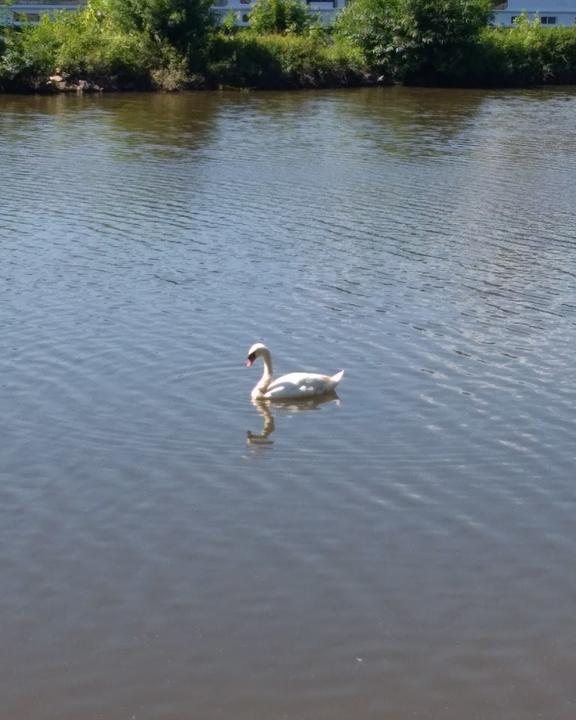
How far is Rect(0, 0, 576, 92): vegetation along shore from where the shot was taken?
5166 centimetres

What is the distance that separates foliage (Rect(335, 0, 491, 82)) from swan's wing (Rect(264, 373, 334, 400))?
142ft

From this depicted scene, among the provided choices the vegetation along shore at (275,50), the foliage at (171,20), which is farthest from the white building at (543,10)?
the foliage at (171,20)

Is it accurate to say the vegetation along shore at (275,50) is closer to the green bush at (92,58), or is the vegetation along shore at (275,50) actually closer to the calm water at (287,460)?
the green bush at (92,58)

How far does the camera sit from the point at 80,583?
32.5 ft

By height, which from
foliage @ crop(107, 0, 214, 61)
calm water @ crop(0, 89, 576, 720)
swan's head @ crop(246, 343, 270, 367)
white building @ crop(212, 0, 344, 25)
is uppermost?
white building @ crop(212, 0, 344, 25)

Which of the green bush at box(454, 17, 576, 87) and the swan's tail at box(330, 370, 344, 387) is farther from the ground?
Answer: the green bush at box(454, 17, 576, 87)

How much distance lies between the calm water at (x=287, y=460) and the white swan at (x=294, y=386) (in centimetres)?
29

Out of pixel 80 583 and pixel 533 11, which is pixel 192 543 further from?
pixel 533 11

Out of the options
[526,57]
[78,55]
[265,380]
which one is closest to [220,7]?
[526,57]

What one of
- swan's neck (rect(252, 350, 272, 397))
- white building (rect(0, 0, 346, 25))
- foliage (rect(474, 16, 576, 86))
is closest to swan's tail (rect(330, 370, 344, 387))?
swan's neck (rect(252, 350, 272, 397))

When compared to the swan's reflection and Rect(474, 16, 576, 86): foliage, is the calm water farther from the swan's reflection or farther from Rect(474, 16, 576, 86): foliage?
Rect(474, 16, 576, 86): foliage

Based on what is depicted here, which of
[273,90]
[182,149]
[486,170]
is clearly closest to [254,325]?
[486,170]

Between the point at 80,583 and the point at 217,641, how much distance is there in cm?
144

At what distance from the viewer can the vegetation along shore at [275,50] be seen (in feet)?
169
